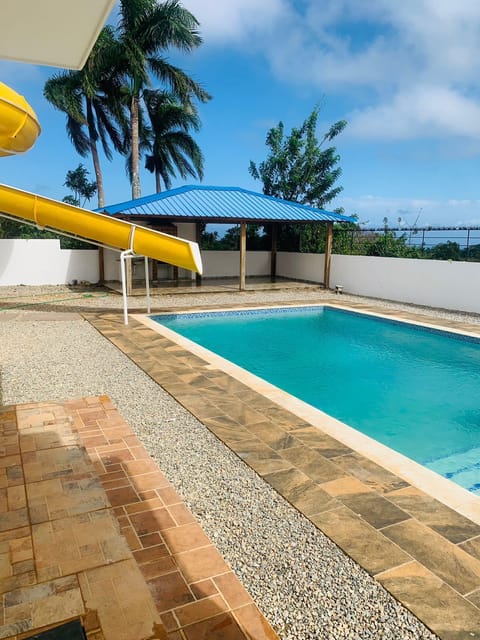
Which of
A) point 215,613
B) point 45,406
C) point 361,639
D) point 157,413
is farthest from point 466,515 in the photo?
point 45,406

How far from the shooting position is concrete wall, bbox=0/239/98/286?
15.4 metres

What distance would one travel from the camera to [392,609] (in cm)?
225

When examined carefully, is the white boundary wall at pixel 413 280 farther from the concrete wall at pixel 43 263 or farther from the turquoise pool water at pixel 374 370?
the concrete wall at pixel 43 263

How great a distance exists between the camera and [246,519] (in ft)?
9.83

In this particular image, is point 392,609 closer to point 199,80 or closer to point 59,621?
point 59,621

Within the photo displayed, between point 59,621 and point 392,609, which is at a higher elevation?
point 59,621

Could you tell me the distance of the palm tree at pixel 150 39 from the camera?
1761cm

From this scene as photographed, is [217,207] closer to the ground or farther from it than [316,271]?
farther from it

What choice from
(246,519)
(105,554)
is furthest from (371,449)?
(105,554)

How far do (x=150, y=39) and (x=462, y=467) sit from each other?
63.2ft

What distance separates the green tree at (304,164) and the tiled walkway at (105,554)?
76.4 ft

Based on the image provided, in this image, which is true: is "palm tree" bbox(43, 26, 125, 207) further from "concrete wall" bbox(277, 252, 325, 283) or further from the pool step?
the pool step

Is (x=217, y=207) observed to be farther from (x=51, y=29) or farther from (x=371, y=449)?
(x=51, y=29)

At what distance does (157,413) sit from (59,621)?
286cm
